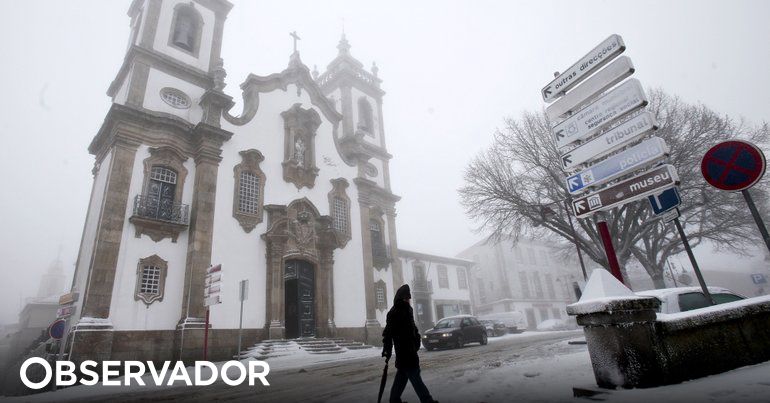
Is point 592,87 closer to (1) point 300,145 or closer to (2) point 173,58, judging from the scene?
(1) point 300,145

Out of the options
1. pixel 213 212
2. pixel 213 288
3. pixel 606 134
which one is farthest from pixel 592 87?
pixel 213 212

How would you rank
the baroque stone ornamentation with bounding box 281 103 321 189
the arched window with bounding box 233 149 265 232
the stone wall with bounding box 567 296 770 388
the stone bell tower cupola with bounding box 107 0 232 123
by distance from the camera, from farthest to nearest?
the baroque stone ornamentation with bounding box 281 103 321 189
the arched window with bounding box 233 149 265 232
the stone bell tower cupola with bounding box 107 0 232 123
the stone wall with bounding box 567 296 770 388

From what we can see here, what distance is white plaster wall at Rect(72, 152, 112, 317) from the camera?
14.3 m

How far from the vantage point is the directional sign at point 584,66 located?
5434mm

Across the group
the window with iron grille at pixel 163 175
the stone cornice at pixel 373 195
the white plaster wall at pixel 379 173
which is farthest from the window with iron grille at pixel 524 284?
the window with iron grille at pixel 163 175

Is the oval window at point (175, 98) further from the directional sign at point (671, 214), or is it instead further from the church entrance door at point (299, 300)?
the directional sign at point (671, 214)

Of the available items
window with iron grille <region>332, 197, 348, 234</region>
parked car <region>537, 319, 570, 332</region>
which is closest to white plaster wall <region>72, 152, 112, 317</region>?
window with iron grille <region>332, 197, 348, 234</region>

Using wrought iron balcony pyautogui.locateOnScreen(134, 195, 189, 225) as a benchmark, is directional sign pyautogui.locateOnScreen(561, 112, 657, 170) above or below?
below

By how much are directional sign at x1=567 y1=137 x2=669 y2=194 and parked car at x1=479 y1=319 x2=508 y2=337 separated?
2508 cm

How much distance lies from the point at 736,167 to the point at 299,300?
16769mm

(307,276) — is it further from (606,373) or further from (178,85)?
(606,373)

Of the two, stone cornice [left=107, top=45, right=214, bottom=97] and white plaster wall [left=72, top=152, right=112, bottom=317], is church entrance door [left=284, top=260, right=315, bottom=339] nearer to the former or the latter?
white plaster wall [left=72, top=152, right=112, bottom=317]

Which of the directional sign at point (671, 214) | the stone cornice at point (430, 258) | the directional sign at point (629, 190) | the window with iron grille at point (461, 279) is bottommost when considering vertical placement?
the directional sign at point (671, 214)

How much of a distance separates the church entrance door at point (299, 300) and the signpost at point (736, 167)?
16440mm
